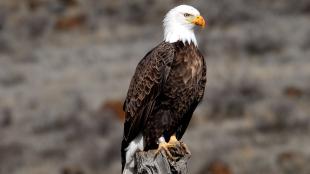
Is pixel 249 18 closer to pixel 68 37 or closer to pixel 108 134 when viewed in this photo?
pixel 68 37

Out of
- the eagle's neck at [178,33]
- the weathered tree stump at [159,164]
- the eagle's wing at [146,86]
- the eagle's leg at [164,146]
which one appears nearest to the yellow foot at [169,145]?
the eagle's leg at [164,146]

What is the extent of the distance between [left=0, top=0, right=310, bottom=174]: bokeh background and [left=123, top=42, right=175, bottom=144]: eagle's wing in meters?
5.95

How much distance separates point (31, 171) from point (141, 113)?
7226 millimetres

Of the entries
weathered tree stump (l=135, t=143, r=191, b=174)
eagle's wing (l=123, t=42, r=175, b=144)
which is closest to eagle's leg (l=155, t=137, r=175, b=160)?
weathered tree stump (l=135, t=143, r=191, b=174)

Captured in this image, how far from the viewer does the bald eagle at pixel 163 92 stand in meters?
8.46

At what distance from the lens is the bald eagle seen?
846 cm

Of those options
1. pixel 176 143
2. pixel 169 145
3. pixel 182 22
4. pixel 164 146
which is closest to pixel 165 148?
pixel 164 146

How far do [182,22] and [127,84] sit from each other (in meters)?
11.9

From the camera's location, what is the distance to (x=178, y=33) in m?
8.71

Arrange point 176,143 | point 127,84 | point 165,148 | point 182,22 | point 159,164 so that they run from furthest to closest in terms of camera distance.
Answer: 1. point 127,84
2. point 182,22
3. point 176,143
4. point 165,148
5. point 159,164

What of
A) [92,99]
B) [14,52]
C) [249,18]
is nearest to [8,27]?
[14,52]

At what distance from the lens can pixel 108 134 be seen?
17344mm

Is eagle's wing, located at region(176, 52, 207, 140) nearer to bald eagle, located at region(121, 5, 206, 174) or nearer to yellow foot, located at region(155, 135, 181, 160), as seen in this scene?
bald eagle, located at region(121, 5, 206, 174)

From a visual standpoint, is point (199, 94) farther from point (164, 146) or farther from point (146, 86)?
point (164, 146)
